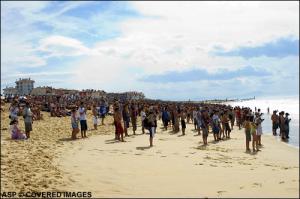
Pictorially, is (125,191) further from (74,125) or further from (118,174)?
(74,125)

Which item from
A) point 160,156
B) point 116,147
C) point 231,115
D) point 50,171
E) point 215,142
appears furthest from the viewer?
point 231,115

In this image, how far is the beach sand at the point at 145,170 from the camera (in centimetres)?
866

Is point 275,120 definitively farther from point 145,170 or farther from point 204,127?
point 145,170

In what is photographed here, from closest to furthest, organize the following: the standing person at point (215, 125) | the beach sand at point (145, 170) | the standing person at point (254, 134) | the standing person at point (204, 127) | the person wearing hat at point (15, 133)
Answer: the beach sand at point (145, 170) < the person wearing hat at point (15, 133) < the standing person at point (254, 134) < the standing person at point (204, 127) < the standing person at point (215, 125)

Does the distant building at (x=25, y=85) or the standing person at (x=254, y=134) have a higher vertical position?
the distant building at (x=25, y=85)

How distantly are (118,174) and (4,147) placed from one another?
162 inches

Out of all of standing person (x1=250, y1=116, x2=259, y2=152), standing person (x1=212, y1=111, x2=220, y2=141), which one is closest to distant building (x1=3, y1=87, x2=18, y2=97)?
standing person (x1=212, y1=111, x2=220, y2=141)

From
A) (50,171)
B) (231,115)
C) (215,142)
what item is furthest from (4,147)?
(231,115)

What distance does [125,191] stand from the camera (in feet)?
28.2

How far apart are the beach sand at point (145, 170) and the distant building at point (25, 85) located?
54181mm

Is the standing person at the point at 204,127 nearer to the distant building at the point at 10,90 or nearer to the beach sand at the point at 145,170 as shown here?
the beach sand at the point at 145,170

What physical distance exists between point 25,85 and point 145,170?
6171 cm

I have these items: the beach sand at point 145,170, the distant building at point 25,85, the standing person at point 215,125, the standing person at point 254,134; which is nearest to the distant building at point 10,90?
the distant building at point 25,85

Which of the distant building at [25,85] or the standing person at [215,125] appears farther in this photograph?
the distant building at [25,85]
